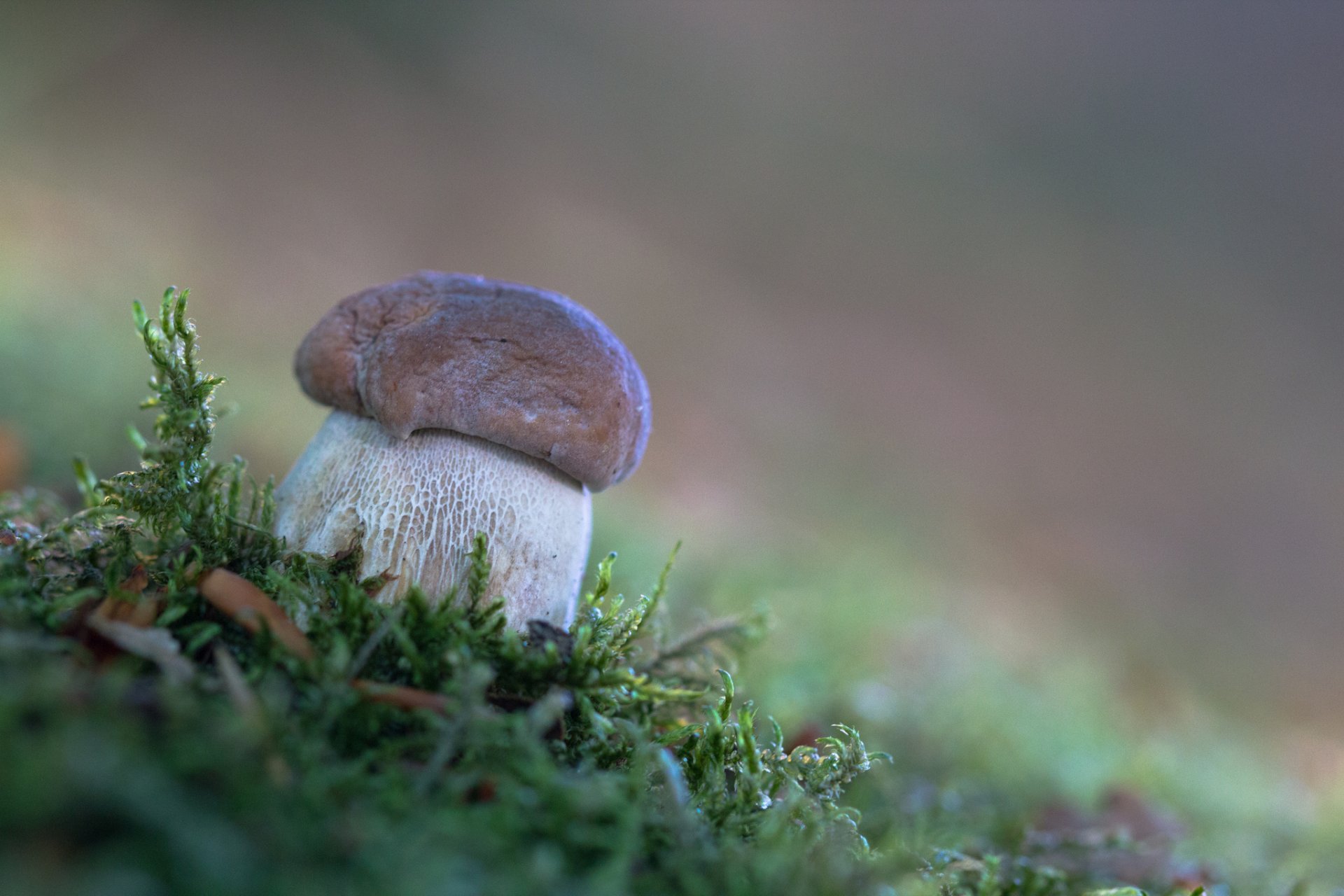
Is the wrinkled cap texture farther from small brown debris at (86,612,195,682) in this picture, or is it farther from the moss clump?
small brown debris at (86,612,195,682)

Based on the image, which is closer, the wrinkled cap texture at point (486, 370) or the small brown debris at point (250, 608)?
the small brown debris at point (250, 608)

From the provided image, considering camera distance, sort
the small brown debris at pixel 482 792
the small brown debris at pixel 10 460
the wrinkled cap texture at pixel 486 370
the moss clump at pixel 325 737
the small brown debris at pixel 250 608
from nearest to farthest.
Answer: the moss clump at pixel 325 737
the small brown debris at pixel 482 792
the small brown debris at pixel 250 608
the wrinkled cap texture at pixel 486 370
the small brown debris at pixel 10 460

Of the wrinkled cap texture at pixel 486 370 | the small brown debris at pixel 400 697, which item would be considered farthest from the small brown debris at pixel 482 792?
the wrinkled cap texture at pixel 486 370

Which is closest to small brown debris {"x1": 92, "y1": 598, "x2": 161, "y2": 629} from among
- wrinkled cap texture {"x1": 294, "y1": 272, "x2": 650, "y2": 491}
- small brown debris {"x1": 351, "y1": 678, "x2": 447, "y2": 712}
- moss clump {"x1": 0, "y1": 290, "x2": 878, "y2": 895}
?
moss clump {"x1": 0, "y1": 290, "x2": 878, "y2": 895}

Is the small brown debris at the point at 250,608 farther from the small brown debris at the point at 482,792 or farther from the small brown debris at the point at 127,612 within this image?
the small brown debris at the point at 482,792

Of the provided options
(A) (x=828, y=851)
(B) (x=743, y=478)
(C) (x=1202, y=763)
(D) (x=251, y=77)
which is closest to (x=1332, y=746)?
(C) (x=1202, y=763)

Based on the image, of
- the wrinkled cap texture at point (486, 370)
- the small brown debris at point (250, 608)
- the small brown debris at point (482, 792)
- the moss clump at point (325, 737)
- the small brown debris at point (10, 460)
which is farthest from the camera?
the small brown debris at point (10, 460)

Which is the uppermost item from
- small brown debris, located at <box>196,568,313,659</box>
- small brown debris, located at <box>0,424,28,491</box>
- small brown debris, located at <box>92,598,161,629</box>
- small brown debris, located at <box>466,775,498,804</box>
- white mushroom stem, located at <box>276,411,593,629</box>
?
small brown debris, located at <box>0,424,28,491</box>
